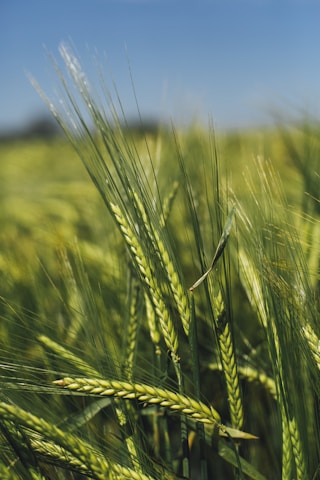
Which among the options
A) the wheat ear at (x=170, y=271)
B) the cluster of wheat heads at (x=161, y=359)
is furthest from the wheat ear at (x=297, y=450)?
the wheat ear at (x=170, y=271)

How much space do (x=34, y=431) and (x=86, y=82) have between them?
0.97ft

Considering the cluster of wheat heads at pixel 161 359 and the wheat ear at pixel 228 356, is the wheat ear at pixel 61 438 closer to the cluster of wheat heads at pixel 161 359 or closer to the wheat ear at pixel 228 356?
the cluster of wheat heads at pixel 161 359

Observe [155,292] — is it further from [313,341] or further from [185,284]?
[313,341]

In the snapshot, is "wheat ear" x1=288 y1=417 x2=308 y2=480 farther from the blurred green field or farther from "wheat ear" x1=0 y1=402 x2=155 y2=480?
"wheat ear" x1=0 y1=402 x2=155 y2=480

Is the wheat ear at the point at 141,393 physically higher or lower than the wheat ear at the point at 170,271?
lower

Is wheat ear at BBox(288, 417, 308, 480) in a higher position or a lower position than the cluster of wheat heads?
lower

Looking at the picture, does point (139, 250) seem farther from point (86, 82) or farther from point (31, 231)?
point (31, 231)

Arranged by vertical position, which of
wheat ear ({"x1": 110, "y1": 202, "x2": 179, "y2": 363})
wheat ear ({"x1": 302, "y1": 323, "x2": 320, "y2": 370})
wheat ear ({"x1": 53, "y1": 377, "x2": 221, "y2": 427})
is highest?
wheat ear ({"x1": 110, "y1": 202, "x2": 179, "y2": 363})

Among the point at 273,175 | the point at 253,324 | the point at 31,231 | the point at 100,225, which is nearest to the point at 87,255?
the point at 100,225

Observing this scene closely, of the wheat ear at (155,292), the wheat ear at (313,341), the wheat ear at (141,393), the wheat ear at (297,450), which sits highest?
the wheat ear at (155,292)

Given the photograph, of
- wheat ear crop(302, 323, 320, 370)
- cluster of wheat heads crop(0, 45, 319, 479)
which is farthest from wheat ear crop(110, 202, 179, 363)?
wheat ear crop(302, 323, 320, 370)

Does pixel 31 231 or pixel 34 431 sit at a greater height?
pixel 34 431

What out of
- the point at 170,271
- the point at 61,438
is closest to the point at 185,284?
the point at 170,271

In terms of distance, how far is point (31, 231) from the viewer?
1.60 metres
